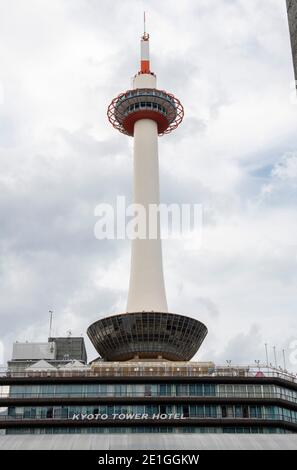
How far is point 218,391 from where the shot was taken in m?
102

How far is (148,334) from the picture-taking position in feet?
379

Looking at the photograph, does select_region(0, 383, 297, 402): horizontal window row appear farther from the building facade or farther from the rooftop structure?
the rooftop structure

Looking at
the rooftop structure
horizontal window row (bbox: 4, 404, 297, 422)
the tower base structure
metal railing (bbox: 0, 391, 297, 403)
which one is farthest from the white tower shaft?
the rooftop structure

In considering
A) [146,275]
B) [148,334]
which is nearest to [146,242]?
[146,275]

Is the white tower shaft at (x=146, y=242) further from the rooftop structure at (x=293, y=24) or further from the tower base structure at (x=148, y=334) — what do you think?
the rooftop structure at (x=293, y=24)

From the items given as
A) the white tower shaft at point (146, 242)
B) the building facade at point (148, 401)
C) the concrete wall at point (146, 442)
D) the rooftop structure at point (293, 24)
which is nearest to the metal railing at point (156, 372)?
the building facade at point (148, 401)

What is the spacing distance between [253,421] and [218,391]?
24.1ft

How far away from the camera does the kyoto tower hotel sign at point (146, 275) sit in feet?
379

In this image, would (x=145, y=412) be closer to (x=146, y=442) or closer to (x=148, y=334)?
(x=148, y=334)

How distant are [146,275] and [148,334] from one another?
54.0ft

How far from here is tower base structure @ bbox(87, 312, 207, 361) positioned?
115062mm

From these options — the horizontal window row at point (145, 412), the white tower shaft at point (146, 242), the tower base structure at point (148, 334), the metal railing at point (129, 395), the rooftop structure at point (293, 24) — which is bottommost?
the rooftop structure at point (293, 24)

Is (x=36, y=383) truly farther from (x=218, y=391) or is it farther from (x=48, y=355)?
(x=48, y=355)
